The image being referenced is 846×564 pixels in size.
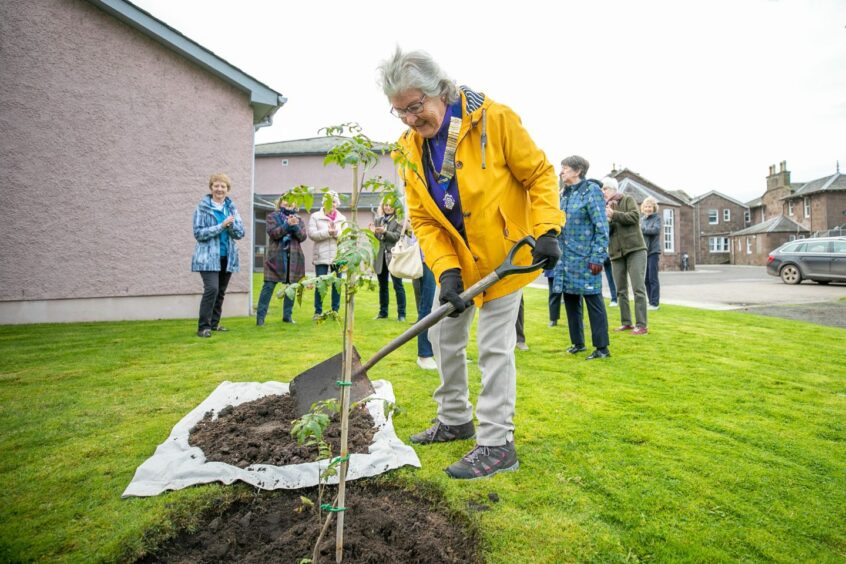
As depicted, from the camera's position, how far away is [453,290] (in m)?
2.37

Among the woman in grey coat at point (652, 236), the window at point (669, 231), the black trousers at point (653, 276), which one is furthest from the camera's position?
the window at point (669, 231)

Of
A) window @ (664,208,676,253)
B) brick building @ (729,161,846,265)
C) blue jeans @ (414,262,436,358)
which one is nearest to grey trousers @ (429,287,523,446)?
blue jeans @ (414,262,436,358)

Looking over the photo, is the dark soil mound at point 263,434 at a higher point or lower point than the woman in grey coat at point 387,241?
lower

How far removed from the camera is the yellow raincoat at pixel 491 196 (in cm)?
→ 240

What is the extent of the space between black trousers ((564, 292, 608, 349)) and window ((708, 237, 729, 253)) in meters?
59.0

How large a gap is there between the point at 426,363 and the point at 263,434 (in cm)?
214

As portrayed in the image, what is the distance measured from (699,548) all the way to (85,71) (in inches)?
384

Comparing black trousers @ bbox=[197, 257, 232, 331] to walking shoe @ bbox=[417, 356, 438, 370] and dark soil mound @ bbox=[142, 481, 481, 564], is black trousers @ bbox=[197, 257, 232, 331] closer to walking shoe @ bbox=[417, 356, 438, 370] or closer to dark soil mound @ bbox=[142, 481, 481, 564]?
walking shoe @ bbox=[417, 356, 438, 370]

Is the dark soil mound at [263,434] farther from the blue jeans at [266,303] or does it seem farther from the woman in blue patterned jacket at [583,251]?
the blue jeans at [266,303]

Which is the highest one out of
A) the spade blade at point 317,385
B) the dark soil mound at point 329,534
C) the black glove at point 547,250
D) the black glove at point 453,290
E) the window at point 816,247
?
the window at point 816,247

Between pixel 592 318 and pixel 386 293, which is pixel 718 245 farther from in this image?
pixel 592 318

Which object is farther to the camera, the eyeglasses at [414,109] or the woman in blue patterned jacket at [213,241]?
the woman in blue patterned jacket at [213,241]

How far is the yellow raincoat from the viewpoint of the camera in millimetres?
2404

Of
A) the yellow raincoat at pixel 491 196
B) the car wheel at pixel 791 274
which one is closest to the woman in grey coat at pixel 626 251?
the yellow raincoat at pixel 491 196
